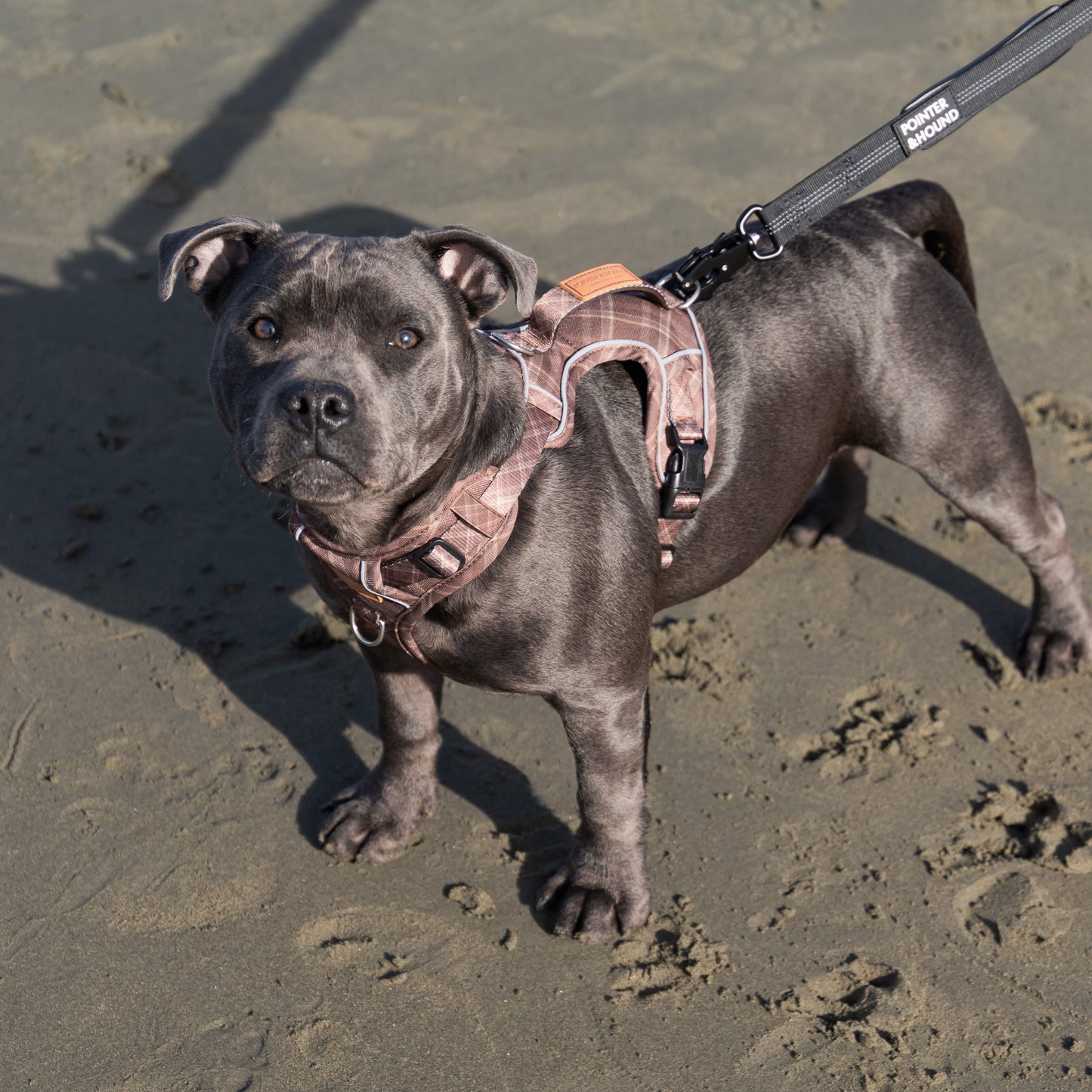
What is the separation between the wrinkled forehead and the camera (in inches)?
121

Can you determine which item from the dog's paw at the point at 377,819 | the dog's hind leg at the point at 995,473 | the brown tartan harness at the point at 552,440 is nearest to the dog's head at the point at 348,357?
the brown tartan harness at the point at 552,440

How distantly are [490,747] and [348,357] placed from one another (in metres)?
1.87

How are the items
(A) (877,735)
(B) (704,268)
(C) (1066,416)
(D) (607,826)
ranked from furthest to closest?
1. (C) (1066,416)
2. (A) (877,735)
3. (B) (704,268)
4. (D) (607,826)

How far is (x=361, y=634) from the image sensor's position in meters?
3.69

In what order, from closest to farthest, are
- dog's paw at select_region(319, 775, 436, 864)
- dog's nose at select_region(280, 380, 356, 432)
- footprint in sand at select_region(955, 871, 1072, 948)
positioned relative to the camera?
1. dog's nose at select_region(280, 380, 356, 432)
2. footprint in sand at select_region(955, 871, 1072, 948)
3. dog's paw at select_region(319, 775, 436, 864)

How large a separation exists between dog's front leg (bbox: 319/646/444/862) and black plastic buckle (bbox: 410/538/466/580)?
0.76 metres

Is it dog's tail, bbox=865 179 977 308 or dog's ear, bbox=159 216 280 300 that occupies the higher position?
dog's ear, bbox=159 216 280 300

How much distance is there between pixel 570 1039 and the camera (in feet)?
11.2

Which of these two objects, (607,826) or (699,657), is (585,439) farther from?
(699,657)

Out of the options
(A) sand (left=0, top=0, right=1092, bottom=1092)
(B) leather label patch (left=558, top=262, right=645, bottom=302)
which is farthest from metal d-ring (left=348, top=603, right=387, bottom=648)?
(B) leather label patch (left=558, top=262, right=645, bottom=302)

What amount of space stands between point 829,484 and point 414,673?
2293 mm

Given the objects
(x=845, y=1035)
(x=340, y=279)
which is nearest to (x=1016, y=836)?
(x=845, y=1035)

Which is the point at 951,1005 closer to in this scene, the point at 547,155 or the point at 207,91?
the point at 547,155

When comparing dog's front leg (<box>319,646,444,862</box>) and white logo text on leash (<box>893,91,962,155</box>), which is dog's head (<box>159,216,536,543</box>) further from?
white logo text on leash (<box>893,91,962,155</box>)
